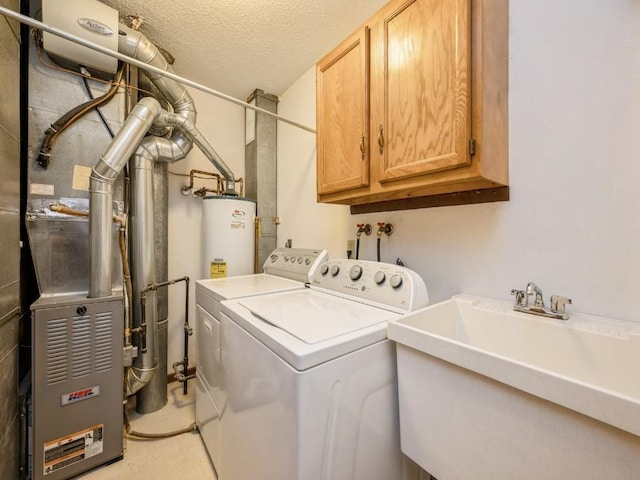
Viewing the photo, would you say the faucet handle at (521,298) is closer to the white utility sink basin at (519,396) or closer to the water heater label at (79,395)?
the white utility sink basin at (519,396)

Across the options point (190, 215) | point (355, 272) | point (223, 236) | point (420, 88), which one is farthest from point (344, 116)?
point (190, 215)

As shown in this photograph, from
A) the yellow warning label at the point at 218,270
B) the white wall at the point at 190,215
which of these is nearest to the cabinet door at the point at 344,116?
the yellow warning label at the point at 218,270

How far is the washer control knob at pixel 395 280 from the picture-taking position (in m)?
1.20

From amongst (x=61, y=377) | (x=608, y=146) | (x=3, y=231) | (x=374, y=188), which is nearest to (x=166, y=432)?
(x=61, y=377)

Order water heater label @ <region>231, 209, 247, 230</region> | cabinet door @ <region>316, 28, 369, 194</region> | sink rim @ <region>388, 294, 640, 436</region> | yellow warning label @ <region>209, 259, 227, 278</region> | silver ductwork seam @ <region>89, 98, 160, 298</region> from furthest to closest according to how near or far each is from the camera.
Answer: water heater label @ <region>231, 209, 247, 230</region> → yellow warning label @ <region>209, 259, 227, 278</region> → silver ductwork seam @ <region>89, 98, 160, 298</region> → cabinet door @ <region>316, 28, 369, 194</region> → sink rim @ <region>388, 294, 640, 436</region>

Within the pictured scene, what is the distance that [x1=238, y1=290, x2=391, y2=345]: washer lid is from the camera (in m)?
0.92

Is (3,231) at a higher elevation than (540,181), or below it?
below

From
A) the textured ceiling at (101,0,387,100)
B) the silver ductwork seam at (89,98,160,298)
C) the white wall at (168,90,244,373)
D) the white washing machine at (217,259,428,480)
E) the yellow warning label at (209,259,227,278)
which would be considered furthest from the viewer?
the white wall at (168,90,244,373)

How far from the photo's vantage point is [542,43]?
1.05m

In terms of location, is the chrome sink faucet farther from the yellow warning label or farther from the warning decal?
the warning decal

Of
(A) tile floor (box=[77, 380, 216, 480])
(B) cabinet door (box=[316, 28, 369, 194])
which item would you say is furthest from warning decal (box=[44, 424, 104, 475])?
(B) cabinet door (box=[316, 28, 369, 194])

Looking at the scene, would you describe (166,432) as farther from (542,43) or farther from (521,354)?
(542,43)

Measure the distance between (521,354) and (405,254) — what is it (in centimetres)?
71

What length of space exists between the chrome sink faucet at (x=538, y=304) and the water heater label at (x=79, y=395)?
7.34 feet
